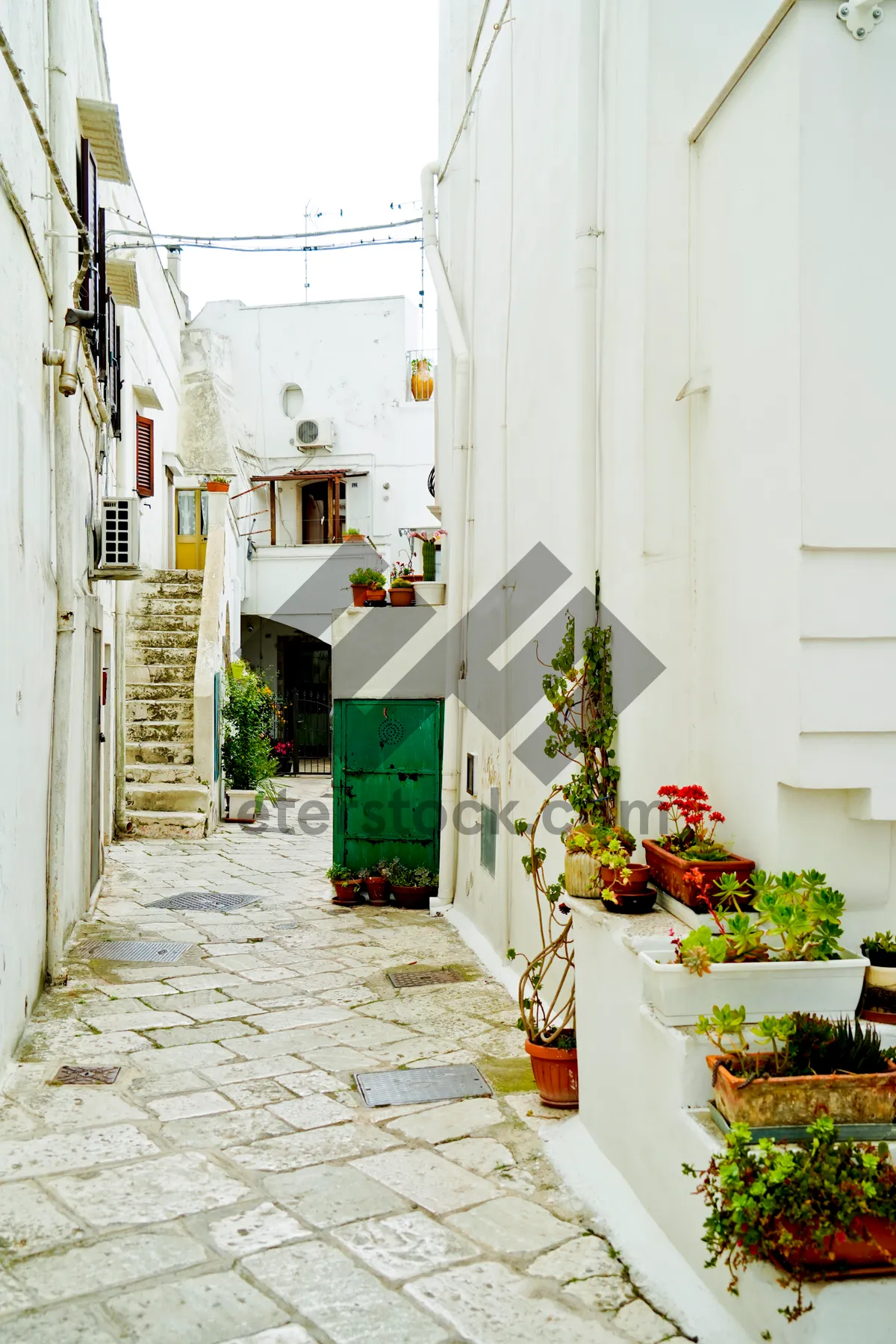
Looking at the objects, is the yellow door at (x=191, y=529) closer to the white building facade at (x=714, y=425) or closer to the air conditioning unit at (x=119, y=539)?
the air conditioning unit at (x=119, y=539)

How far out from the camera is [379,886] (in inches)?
376

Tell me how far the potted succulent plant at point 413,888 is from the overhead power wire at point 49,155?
204 inches

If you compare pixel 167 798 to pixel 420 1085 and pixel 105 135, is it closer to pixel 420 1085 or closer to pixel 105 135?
pixel 105 135

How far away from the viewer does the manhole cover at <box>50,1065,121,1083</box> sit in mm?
5027

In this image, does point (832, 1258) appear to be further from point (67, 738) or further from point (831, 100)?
point (67, 738)

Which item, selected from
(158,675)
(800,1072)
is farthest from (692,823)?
(158,675)

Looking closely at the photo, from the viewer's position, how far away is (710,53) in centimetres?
446

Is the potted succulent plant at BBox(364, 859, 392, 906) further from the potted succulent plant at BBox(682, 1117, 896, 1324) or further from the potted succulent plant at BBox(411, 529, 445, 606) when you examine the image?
the potted succulent plant at BBox(682, 1117, 896, 1324)

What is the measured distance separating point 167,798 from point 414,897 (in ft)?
15.4

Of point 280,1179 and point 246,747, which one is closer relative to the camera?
point 280,1179

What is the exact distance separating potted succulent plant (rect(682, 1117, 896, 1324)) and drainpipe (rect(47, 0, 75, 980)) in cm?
485

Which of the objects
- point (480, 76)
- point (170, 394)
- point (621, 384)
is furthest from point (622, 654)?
point (170, 394)

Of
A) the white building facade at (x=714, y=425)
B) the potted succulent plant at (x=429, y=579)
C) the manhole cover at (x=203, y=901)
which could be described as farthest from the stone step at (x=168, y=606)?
the white building facade at (x=714, y=425)

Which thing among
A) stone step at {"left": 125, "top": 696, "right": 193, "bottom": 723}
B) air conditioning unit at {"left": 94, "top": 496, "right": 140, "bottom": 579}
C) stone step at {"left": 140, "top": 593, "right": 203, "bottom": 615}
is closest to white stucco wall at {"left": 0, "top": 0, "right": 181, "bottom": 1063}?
air conditioning unit at {"left": 94, "top": 496, "right": 140, "bottom": 579}
